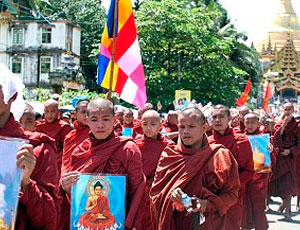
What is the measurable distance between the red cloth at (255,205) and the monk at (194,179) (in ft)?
12.0

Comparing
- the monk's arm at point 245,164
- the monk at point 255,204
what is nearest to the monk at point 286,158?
the monk at point 255,204

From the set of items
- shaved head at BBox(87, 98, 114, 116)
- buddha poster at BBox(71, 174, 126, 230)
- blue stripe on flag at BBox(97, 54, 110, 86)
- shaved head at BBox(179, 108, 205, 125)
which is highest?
blue stripe on flag at BBox(97, 54, 110, 86)

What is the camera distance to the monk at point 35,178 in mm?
2925

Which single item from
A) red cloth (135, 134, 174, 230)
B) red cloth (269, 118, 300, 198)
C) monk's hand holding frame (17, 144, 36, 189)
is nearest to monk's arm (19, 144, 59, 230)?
monk's hand holding frame (17, 144, 36, 189)

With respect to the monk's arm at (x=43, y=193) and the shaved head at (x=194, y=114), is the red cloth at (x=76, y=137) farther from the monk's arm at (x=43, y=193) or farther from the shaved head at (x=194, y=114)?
the monk's arm at (x=43, y=193)

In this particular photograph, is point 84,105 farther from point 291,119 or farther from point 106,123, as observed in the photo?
point 291,119

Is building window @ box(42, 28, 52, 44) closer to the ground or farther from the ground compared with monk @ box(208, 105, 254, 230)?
farther from the ground

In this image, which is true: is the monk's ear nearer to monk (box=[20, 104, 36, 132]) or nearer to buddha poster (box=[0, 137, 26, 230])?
buddha poster (box=[0, 137, 26, 230])

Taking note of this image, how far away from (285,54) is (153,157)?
2785 inches

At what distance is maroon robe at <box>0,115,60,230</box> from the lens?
3.04 metres

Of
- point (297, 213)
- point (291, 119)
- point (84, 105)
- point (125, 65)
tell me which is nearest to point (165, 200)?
point (84, 105)

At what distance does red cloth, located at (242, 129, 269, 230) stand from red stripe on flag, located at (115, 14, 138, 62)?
2715 mm

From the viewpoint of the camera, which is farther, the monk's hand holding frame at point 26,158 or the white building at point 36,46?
the white building at point 36,46

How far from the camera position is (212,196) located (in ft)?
14.3
